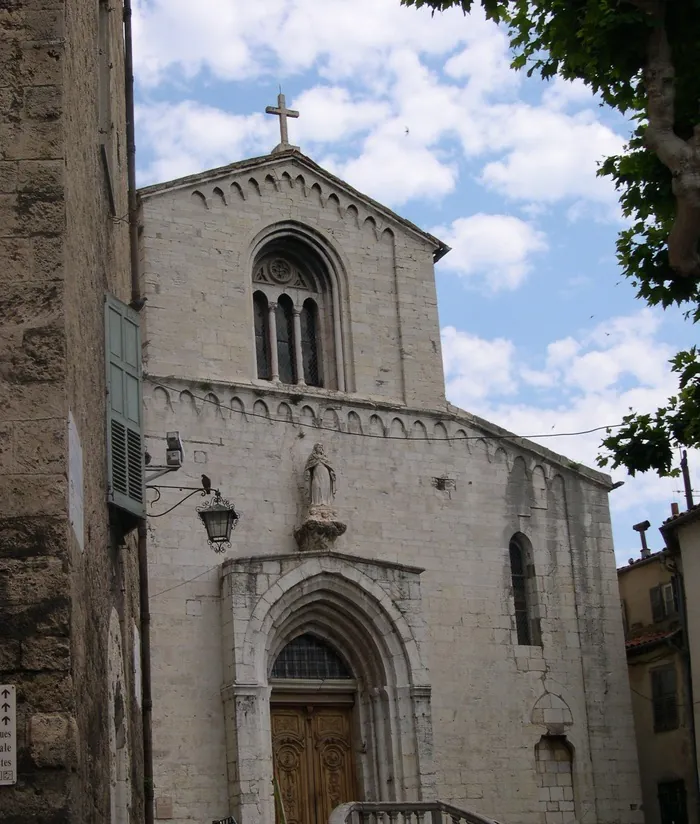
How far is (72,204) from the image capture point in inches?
367

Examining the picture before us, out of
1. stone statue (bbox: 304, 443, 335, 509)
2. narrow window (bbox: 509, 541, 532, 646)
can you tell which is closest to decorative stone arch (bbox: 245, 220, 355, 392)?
stone statue (bbox: 304, 443, 335, 509)

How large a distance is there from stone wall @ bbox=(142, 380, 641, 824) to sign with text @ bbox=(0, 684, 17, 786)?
1043 centimetres

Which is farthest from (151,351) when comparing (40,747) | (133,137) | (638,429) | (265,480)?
(40,747)

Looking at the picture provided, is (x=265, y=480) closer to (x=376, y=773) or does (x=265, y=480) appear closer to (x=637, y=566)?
(x=376, y=773)

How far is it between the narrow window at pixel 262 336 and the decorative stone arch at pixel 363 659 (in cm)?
311

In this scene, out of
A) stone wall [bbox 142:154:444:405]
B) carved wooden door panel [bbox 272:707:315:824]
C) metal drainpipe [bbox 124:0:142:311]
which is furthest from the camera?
stone wall [bbox 142:154:444:405]

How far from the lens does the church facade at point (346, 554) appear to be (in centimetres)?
1881

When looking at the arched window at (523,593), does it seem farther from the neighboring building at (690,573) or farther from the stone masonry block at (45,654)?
the stone masonry block at (45,654)

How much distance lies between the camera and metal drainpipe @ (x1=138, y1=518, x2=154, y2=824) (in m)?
15.8

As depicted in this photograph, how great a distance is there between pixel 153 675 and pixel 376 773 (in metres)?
3.46

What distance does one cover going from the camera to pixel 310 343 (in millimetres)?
21828

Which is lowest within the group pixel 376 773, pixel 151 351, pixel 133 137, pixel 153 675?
pixel 376 773

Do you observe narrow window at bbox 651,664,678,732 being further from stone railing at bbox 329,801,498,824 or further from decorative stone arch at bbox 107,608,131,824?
decorative stone arch at bbox 107,608,131,824

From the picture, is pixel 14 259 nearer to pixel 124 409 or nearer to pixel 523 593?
pixel 124 409
